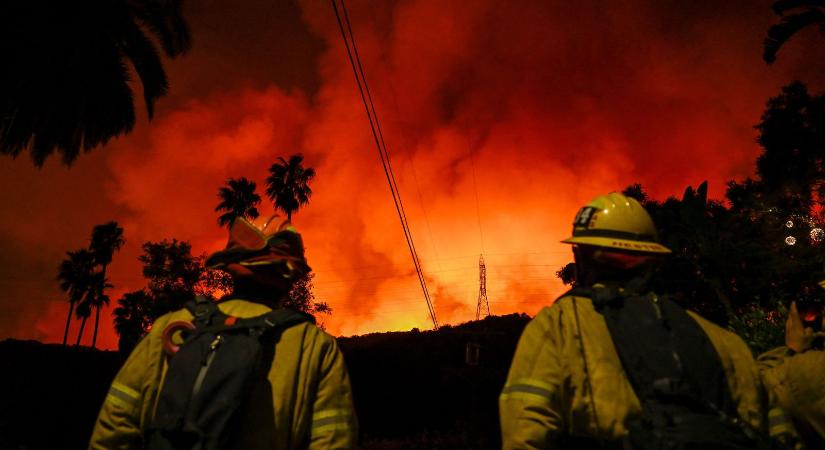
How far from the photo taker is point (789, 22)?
1319cm

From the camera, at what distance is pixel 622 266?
2443 millimetres

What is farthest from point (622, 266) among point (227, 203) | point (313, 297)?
point (313, 297)

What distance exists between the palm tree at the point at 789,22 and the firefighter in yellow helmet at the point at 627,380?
15.3 meters

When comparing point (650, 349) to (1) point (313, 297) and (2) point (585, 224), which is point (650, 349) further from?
(1) point (313, 297)

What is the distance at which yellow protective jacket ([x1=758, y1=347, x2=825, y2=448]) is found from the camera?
139 inches

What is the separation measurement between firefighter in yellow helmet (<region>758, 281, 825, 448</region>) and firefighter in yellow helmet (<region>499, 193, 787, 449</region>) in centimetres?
194

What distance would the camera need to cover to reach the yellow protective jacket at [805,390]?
3.53m

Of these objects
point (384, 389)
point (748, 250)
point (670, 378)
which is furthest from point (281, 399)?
point (748, 250)

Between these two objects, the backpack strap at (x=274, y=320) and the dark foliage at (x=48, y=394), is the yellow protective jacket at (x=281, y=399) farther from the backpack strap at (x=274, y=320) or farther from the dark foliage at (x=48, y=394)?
the dark foliage at (x=48, y=394)

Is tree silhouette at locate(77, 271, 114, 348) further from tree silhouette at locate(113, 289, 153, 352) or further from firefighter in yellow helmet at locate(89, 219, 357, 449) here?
firefighter in yellow helmet at locate(89, 219, 357, 449)

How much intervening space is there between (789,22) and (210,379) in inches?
684

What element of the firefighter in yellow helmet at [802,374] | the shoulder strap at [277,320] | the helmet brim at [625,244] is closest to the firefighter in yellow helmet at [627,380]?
the helmet brim at [625,244]

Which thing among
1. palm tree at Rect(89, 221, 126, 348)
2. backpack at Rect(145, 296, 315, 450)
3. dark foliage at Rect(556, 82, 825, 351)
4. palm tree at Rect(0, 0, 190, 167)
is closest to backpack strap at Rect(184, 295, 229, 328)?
backpack at Rect(145, 296, 315, 450)

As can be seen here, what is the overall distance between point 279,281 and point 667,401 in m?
2.05
